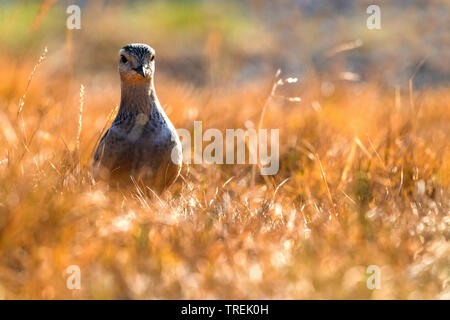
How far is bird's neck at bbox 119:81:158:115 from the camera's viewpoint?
356 centimetres

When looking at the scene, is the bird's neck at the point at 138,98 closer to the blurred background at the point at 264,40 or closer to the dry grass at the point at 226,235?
the dry grass at the point at 226,235

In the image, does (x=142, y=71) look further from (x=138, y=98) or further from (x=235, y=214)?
(x=235, y=214)

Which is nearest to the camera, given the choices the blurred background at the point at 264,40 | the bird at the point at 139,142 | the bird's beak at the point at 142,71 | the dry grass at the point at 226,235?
the dry grass at the point at 226,235

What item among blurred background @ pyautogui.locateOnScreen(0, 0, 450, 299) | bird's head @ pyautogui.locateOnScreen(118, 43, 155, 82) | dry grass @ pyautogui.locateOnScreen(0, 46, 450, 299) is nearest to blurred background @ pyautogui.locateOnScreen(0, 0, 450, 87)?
blurred background @ pyautogui.locateOnScreen(0, 0, 450, 299)

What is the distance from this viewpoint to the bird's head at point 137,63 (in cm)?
355

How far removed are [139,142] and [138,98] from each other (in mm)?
384

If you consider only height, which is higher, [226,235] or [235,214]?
[235,214]

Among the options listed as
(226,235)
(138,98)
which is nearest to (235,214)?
(226,235)

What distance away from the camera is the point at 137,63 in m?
3.57

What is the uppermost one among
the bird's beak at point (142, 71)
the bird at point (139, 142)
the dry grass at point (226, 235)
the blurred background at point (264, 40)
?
the blurred background at point (264, 40)

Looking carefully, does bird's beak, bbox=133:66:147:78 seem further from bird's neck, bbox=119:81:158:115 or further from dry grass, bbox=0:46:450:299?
dry grass, bbox=0:46:450:299

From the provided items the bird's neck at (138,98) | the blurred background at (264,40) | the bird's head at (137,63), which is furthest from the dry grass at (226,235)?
the blurred background at (264,40)

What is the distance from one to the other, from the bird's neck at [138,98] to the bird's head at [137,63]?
0.04 metres

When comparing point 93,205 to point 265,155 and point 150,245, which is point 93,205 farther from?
point 265,155
